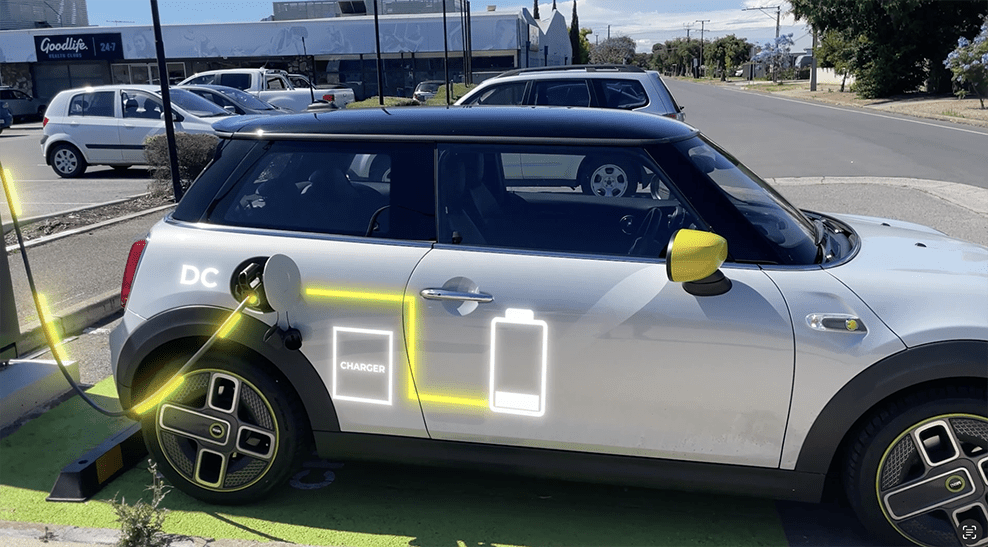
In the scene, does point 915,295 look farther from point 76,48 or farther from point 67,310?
point 76,48

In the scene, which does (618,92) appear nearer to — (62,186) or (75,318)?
(75,318)

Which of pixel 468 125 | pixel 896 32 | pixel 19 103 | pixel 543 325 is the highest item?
pixel 896 32

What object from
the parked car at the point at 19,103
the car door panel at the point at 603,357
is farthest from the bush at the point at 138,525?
the parked car at the point at 19,103

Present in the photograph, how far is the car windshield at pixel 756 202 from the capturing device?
122 inches

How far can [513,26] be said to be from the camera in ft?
162

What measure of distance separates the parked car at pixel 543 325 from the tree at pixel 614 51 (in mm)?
133890


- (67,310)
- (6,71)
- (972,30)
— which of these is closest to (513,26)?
(972,30)

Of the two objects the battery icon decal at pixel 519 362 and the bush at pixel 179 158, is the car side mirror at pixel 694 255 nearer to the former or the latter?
the battery icon decal at pixel 519 362

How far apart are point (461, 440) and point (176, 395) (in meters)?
1.20

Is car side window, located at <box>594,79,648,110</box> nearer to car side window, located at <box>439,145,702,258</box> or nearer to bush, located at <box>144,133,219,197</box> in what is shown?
bush, located at <box>144,133,219,197</box>

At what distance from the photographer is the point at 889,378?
9.04 feet

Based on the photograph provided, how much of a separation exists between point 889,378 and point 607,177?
1.40 meters

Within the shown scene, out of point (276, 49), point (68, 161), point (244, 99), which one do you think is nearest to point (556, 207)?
point (68, 161)

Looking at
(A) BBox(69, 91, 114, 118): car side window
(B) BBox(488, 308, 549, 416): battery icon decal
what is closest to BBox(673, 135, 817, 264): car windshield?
(B) BBox(488, 308, 549, 416): battery icon decal
